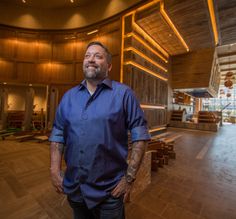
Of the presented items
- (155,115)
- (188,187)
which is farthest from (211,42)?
(188,187)

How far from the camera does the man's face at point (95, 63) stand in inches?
40.9

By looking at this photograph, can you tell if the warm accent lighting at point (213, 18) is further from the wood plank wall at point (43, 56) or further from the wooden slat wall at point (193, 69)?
the wood plank wall at point (43, 56)

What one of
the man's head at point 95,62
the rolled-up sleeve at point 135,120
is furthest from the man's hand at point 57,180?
the man's head at point 95,62

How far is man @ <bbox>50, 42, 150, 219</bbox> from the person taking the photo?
90cm

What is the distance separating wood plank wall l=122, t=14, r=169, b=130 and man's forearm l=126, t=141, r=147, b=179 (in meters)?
4.14

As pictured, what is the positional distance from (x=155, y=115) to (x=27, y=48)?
23.3 ft

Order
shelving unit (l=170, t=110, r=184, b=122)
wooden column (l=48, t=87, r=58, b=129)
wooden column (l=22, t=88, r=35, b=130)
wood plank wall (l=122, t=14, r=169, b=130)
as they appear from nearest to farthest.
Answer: wood plank wall (l=122, t=14, r=169, b=130) < wooden column (l=22, t=88, r=35, b=130) < wooden column (l=48, t=87, r=58, b=129) < shelving unit (l=170, t=110, r=184, b=122)

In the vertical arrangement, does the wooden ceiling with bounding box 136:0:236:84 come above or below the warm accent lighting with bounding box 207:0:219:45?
below

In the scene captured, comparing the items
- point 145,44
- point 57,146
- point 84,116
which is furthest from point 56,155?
point 145,44

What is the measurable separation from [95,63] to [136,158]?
0.73 m

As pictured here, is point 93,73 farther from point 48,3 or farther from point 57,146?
point 48,3

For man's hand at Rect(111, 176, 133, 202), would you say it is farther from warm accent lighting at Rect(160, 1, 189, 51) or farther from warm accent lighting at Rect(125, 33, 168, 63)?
warm accent lighting at Rect(160, 1, 189, 51)

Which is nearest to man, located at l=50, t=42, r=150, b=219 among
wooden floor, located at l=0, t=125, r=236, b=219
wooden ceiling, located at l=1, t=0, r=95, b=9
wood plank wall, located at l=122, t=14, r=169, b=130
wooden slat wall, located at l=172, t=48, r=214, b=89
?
wooden floor, located at l=0, t=125, r=236, b=219

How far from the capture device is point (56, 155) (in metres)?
1.10
